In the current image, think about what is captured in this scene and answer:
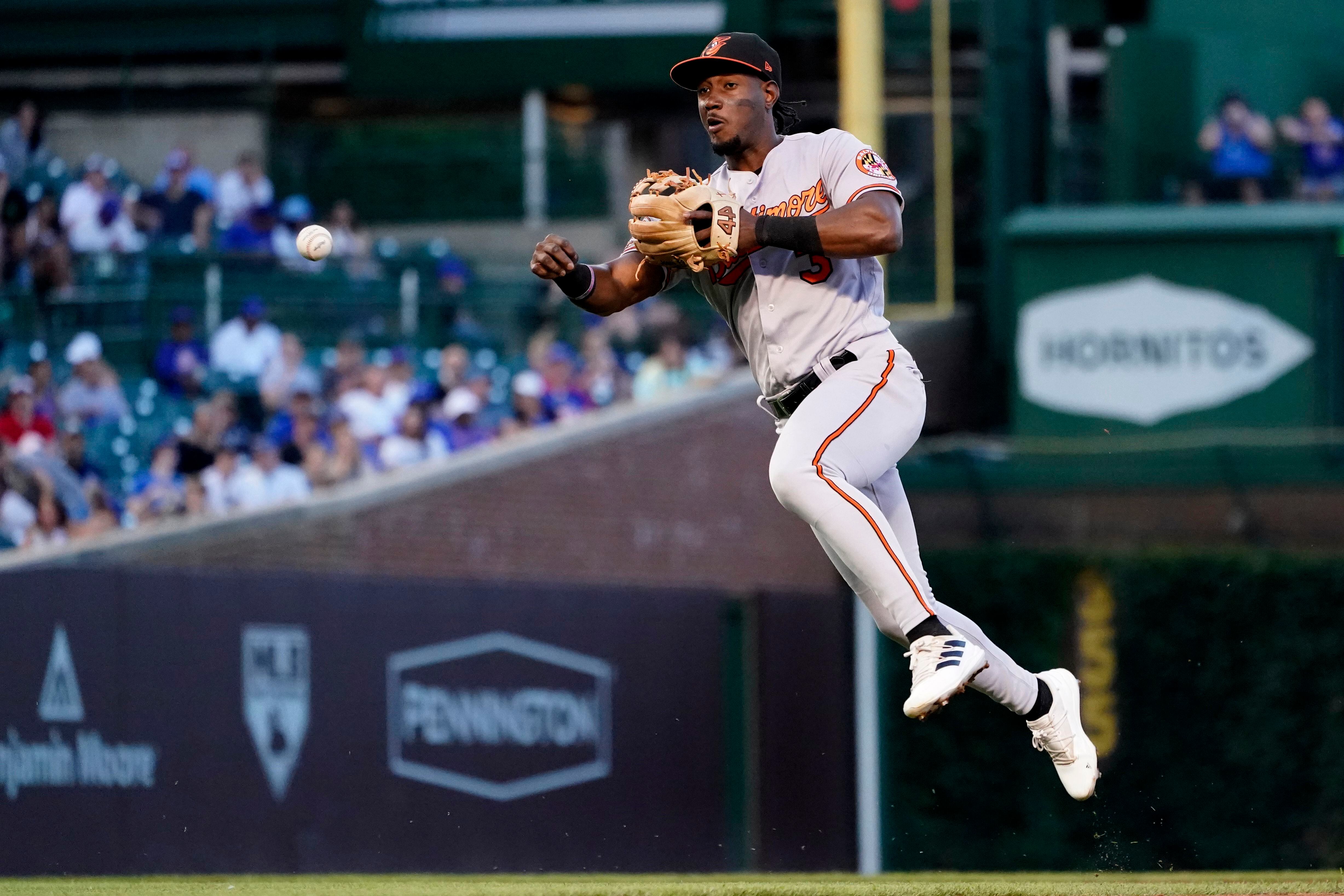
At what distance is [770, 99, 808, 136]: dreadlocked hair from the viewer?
616 cm

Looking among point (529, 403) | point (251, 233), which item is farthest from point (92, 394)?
point (529, 403)

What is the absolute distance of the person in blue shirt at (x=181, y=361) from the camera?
13.5m

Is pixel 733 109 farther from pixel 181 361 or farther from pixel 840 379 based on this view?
pixel 181 361

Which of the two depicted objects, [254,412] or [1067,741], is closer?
[1067,741]

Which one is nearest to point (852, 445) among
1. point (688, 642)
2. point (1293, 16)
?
point (688, 642)

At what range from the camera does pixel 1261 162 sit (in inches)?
594

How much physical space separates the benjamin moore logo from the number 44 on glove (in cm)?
549

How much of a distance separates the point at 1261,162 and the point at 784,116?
985cm

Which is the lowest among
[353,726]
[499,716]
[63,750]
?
[499,716]

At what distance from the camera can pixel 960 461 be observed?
46.1ft

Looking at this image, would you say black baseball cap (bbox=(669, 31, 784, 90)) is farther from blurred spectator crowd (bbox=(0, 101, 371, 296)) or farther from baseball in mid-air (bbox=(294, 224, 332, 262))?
blurred spectator crowd (bbox=(0, 101, 371, 296))

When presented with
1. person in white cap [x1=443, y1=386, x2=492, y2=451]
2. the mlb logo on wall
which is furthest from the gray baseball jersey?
person in white cap [x1=443, y1=386, x2=492, y2=451]

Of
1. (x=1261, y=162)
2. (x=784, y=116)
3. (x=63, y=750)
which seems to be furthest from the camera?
(x=1261, y=162)

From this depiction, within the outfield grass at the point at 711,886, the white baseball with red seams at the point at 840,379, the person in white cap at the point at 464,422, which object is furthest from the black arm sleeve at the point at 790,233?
the person in white cap at the point at 464,422
